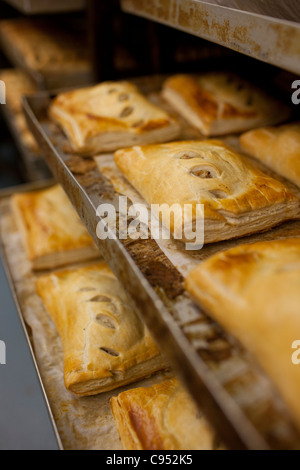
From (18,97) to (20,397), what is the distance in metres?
2.78

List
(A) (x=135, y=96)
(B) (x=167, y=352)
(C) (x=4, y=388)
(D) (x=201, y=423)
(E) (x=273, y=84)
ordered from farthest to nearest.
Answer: (E) (x=273, y=84) < (A) (x=135, y=96) < (C) (x=4, y=388) < (D) (x=201, y=423) < (B) (x=167, y=352)

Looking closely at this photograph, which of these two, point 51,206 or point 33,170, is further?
point 33,170

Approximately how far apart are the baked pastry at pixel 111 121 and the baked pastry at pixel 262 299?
0.90 meters

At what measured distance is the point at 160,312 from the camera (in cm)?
91

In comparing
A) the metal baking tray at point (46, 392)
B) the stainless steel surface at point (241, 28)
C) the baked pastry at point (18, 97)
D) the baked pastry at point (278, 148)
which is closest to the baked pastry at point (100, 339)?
the metal baking tray at point (46, 392)

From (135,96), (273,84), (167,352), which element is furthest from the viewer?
(273,84)

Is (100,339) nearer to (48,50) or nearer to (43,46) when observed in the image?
(48,50)

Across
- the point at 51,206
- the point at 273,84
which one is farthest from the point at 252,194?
the point at 51,206

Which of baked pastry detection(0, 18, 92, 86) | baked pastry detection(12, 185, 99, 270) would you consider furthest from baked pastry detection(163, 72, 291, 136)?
baked pastry detection(12, 185, 99, 270)

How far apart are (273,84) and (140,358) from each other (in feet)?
5.32

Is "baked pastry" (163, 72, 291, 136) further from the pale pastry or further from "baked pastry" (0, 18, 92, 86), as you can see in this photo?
the pale pastry

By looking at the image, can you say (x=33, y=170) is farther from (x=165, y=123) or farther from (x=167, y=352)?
(x=167, y=352)

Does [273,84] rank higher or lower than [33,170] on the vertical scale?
higher

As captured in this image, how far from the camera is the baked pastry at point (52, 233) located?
6.66 feet
